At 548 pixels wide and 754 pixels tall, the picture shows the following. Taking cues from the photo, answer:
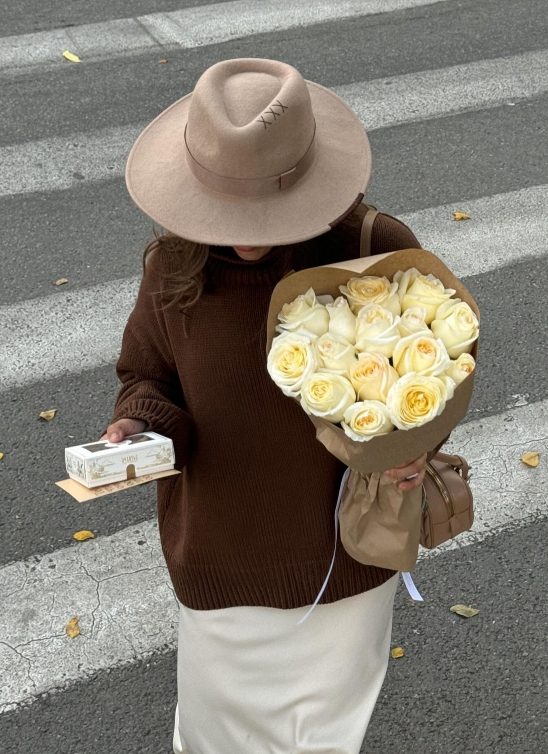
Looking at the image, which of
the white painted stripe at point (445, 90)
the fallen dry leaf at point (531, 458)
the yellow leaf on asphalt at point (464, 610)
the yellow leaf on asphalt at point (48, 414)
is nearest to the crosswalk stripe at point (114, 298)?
the yellow leaf on asphalt at point (48, 414)

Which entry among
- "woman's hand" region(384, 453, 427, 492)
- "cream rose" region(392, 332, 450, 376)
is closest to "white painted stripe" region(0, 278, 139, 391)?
"woman's hand" region(384, 453, 427, 492)

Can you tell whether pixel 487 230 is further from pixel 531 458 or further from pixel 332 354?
pixel 332 354

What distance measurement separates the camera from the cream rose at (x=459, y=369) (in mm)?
2301

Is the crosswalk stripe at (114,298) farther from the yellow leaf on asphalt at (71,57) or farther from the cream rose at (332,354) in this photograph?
the cream rose at (332,354)

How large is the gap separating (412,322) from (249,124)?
54cm

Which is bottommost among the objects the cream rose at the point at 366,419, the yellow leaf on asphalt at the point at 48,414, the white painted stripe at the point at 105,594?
the yellow leaf on asphalt at the point at 48,414

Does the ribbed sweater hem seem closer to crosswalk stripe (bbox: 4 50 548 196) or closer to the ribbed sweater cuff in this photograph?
the ribbed sweater cuff

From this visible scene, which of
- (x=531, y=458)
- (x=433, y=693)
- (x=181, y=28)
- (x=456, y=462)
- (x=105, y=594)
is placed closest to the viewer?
(x=456, y=462)

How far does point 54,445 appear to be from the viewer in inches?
190

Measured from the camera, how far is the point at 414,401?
2221 mm

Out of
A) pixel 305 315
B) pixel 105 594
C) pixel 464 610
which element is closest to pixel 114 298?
pixel 105 594

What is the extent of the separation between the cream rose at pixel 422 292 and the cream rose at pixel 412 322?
2 centimetres

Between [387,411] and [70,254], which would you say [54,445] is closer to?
[70,254]

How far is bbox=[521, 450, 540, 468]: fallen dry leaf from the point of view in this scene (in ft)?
15.3
